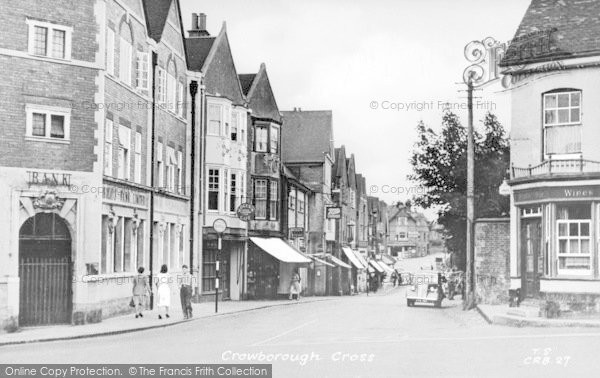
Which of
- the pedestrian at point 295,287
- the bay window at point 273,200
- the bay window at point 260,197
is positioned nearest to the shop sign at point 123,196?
the bay window at point 260,197

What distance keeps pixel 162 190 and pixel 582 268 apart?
53.1ft

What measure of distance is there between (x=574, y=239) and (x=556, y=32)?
21.4ft

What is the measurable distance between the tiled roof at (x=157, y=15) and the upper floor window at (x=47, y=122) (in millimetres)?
9277

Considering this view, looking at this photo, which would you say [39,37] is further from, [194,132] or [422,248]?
[422,248]

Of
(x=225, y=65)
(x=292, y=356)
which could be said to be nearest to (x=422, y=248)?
(x=225, y=65)

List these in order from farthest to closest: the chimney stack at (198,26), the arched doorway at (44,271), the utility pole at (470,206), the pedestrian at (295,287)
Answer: the pedestrian at (295,287), the chimney stack at (198,26), the utility pole at (470,206), the arched doorway at (44,271)

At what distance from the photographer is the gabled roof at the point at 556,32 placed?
29.4 meters

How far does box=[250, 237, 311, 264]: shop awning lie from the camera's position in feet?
161

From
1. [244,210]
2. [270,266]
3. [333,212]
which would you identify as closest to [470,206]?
[244,210]

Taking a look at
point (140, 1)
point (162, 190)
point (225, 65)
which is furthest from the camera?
point (225, 65)

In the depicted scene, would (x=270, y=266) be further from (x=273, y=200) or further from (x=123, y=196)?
(x=123, y=196)

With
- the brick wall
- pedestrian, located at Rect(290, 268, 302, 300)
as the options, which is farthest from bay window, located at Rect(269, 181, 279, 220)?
the brick wall

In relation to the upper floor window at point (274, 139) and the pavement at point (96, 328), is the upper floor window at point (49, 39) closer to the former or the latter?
the pavement at point (96, 328)

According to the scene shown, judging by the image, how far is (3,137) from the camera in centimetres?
2630
